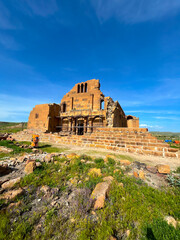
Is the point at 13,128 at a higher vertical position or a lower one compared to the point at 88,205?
higher

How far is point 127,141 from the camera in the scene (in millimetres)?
8578

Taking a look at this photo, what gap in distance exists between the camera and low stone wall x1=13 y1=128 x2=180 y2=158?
7.26 m

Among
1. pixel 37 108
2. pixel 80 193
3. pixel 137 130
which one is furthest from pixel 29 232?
pixel 37 108

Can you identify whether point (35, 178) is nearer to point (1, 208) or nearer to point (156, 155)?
point (1, 208)

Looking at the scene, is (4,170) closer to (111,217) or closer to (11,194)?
(11,194)

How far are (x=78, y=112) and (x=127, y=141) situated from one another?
13.6 m

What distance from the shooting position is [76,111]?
2069 centimetres

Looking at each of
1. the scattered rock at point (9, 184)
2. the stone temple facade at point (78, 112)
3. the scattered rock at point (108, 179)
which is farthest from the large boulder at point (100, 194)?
the stone temple facade at point (78, 112)

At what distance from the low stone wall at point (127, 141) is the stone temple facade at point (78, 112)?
268 inches

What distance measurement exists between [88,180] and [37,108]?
19.7m

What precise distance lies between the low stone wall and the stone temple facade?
680 cm

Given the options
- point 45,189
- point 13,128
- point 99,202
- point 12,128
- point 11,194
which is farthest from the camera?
point 12,128

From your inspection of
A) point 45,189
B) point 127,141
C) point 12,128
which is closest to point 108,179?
Answer: point 45,189

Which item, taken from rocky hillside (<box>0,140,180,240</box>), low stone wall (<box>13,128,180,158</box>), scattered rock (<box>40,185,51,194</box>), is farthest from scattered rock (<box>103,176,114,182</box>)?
low stone wall (<box>13,128,180,158</box>)
